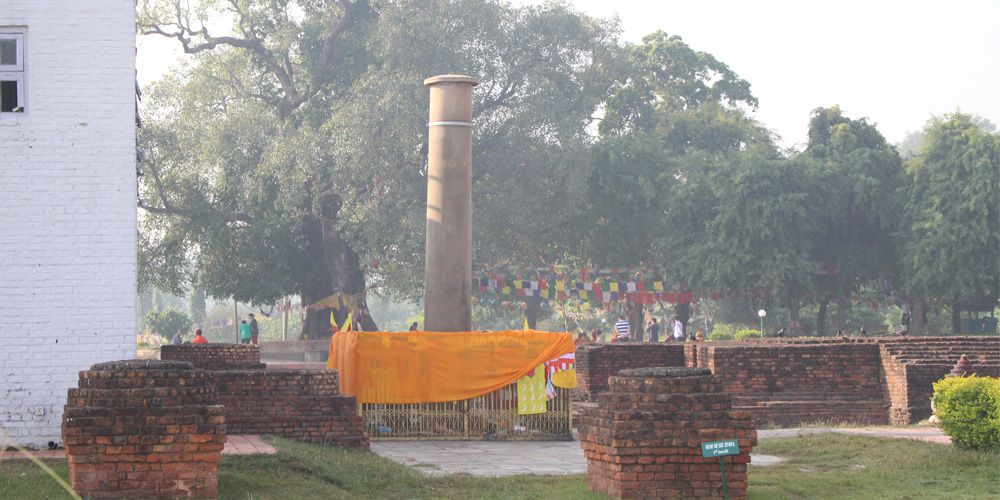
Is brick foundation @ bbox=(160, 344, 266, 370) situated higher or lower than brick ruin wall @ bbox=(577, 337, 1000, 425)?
higher

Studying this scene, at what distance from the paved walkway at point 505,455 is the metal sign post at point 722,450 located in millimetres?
2818

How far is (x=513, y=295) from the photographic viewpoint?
3991cm

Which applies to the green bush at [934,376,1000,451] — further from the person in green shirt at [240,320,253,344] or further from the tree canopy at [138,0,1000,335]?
the person in green shirt at [240,320,253,344]

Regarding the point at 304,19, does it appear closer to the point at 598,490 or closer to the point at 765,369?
the point at 765,369

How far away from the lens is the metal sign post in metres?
9.68

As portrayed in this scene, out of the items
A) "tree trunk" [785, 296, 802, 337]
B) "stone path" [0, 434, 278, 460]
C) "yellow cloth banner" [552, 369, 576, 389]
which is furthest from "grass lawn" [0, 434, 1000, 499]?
"tree trunk" [785, 296, 802, 337]

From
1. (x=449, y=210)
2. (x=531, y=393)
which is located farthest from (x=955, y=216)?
(x=531, y=393)

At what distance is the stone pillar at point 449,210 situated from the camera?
19141 millimetres

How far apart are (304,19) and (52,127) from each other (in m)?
Answer: 28.6

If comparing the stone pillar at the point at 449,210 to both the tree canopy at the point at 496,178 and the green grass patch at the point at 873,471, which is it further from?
the tree canopy at the point at 496,178

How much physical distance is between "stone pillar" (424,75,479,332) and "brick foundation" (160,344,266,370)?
3.13 m

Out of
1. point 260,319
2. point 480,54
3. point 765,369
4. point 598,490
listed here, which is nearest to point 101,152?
point 598,490

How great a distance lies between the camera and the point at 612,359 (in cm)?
2338

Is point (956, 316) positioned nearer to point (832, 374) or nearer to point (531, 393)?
point (832, 374)
